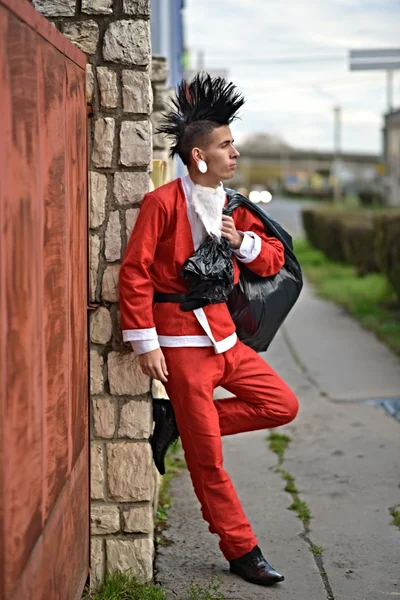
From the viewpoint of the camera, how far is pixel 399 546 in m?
4.81

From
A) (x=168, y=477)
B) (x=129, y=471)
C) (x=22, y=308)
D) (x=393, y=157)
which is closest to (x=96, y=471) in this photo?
(x=129, y=471)

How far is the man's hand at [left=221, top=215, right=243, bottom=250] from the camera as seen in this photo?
414 centimetres

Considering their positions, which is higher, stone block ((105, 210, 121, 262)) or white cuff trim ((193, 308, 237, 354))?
stone block ((105, 210, 121, 262))

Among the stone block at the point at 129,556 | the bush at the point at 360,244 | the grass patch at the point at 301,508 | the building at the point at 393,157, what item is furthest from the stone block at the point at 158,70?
the building at the point at 393,157

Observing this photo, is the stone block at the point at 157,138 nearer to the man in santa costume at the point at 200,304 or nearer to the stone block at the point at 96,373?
the man in santa costume at the point at 200,304

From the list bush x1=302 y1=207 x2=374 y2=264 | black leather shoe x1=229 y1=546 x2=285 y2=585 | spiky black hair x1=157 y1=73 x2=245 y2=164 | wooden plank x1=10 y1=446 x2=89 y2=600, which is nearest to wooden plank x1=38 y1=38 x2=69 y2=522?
wooden plank x1=10 y1=446 x2=89 y2=600

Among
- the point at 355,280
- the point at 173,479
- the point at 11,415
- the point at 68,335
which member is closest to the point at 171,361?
the point at 68,335

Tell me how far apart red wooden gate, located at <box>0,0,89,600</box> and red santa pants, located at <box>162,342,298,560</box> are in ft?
1.32

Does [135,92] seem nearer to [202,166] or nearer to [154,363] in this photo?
[202,166]

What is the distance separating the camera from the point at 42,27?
3.09 metres

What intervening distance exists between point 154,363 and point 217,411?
0.53 meters

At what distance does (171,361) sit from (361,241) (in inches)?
534

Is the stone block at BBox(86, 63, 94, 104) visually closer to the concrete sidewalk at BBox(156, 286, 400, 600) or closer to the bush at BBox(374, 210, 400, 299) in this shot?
the concrete sidewalk at BBox(156, 286, 400, 600)

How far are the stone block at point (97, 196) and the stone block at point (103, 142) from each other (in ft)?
0.16
